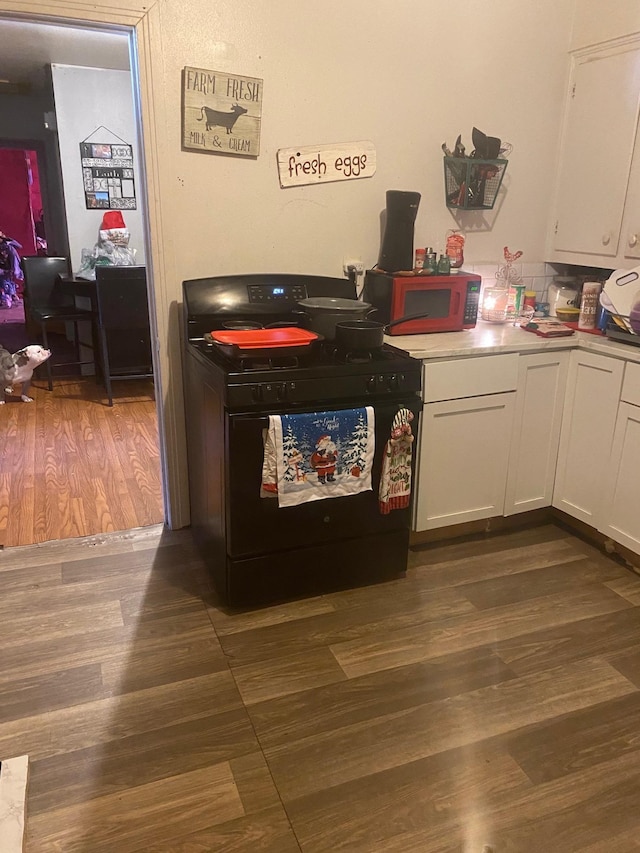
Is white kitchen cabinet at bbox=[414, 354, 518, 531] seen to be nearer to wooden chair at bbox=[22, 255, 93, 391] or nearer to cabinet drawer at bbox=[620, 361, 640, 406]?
cabinet drawer at bbox=[620, 361, 640, 406]

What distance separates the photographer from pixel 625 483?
2.61m

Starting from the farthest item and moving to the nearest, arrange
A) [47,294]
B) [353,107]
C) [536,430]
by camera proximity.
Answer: [47,294] < [536,430] < [353,107]

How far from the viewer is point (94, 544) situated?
111 inches

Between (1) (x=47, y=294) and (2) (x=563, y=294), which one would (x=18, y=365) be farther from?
(2) (x=563, y=294)

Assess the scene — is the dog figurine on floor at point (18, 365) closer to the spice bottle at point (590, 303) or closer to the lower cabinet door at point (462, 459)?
the lower cabinet door at point (462, 459)

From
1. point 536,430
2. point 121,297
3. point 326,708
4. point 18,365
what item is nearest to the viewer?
point 326,708

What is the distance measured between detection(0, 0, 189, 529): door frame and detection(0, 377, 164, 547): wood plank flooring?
35cm

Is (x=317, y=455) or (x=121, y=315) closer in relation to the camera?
(x=317, y=455)

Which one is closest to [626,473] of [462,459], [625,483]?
[625,483]

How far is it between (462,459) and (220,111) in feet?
5.37

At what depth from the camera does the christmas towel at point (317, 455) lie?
7.11ft

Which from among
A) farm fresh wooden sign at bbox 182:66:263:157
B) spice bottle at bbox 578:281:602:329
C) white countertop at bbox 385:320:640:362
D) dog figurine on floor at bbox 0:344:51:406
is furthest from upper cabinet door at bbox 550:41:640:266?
dog figurine on floor at bbox 0:344:51:406

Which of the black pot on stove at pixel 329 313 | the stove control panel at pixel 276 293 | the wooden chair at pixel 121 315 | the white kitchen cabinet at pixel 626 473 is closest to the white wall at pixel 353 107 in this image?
the stove control panel at pixel 276 293

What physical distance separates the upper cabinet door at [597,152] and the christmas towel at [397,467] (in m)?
1.39
